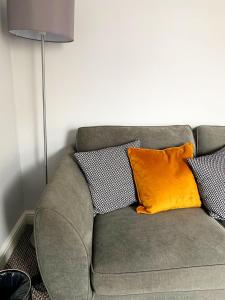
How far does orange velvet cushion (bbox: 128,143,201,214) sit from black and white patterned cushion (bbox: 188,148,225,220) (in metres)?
0.04

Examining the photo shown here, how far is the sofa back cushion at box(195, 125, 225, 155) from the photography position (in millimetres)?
1805

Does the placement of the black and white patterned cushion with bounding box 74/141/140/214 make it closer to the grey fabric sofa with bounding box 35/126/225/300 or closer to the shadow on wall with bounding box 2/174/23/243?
the grey fabric sofa with bounding box 35/126/225/300

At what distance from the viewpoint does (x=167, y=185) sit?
5.03 feet

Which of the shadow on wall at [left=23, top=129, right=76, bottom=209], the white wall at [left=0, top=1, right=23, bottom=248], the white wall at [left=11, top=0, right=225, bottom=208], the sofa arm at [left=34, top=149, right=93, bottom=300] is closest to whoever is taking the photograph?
the sofa arm at [left=34, top=149, right=93, bottom=300]

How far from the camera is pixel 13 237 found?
187 cm

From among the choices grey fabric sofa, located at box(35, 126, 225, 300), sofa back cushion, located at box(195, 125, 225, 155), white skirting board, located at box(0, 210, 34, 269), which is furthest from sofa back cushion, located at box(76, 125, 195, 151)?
white skirting board, located at box(0, 210, 34, 269)

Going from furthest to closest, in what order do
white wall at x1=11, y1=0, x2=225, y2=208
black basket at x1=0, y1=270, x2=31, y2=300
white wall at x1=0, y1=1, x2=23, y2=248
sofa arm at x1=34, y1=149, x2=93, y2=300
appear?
white wall at x1=11, y1=0, x2=225, y2=208 → white wall at x1=0, y1=1, x2=23, y2=248 → black basket at x1=0, y1=270, x2=31, y2=300 → sofa arm at x1=34, y1=149, x2=93, y2=300

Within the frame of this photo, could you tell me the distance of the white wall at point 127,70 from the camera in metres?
1.79

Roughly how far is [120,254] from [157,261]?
170 mm

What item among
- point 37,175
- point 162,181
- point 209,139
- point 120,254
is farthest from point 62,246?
point 209,139

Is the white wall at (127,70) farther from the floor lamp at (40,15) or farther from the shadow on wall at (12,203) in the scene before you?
the floor lamp at (40,15)

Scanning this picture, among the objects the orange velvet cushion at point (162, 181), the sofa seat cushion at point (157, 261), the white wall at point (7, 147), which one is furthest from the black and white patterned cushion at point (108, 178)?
the white wall at point (7, 147)

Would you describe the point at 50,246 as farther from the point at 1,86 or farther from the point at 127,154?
the point at 1,86

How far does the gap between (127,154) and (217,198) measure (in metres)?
0.59
